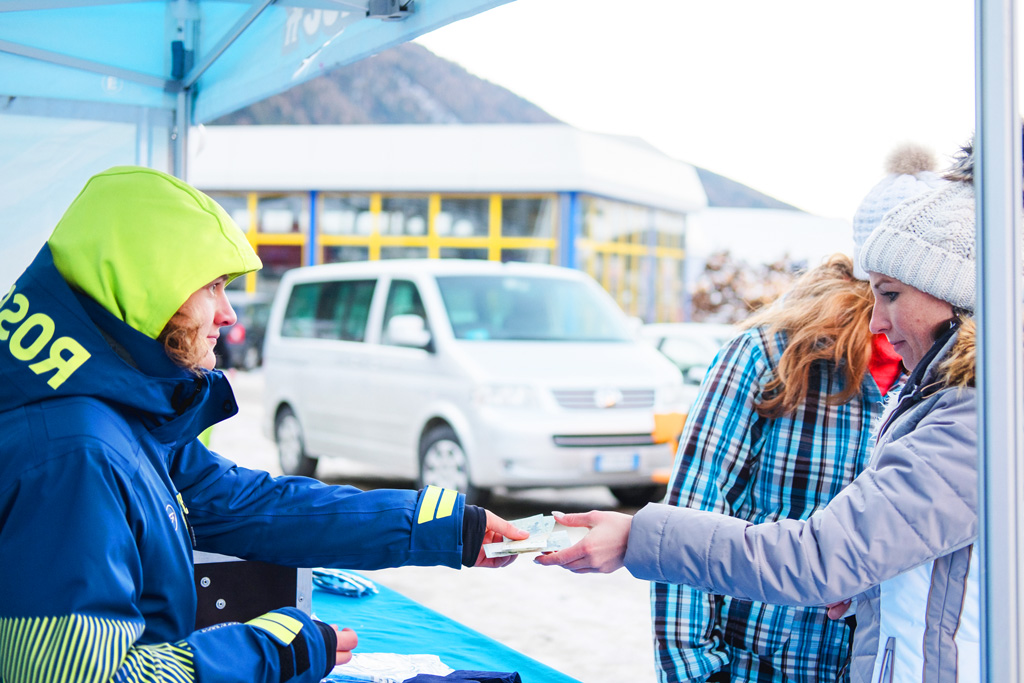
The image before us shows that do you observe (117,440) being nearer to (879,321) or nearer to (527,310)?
(879,321)

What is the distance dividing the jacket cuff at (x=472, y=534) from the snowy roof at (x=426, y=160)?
15.9 meters

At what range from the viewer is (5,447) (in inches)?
48.7

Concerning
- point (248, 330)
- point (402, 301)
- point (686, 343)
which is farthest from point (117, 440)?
point (248, 330)

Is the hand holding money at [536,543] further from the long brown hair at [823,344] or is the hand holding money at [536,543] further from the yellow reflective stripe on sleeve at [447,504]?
the long brown hair at [823,344]

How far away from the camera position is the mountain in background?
305 feet

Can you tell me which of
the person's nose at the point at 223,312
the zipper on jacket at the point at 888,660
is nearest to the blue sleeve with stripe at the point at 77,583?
the person's nose at the point at 223,312

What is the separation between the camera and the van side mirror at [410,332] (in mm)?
7293

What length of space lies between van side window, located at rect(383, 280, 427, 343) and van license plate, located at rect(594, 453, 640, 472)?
A: 1.92 m

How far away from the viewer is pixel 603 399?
689 cm

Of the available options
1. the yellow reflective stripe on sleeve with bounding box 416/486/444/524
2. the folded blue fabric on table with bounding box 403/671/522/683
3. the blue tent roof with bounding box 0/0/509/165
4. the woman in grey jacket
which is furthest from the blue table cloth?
the blue tent roof with bounding box 0/0/509/165

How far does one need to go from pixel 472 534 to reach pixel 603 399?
5017 mm

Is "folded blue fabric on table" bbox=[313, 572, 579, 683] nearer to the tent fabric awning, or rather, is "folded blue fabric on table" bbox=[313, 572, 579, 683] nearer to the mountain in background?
the tent fabric awning

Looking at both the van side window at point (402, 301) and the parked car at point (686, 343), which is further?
the parked car at point (686, 343)

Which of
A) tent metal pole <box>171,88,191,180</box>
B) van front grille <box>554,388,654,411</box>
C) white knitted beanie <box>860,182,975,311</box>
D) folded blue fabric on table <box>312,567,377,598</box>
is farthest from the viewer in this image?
van front grille <box>554,388,654,411</box>
